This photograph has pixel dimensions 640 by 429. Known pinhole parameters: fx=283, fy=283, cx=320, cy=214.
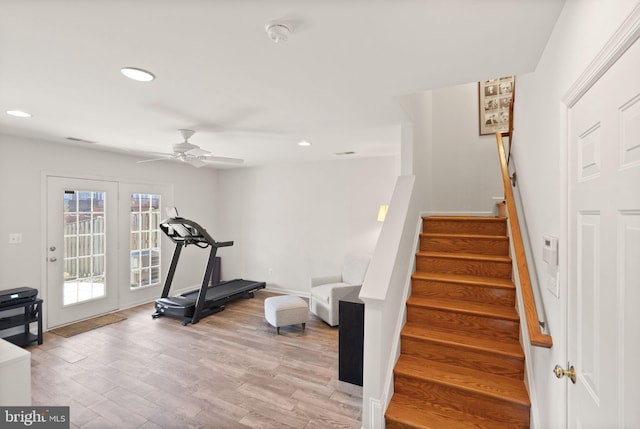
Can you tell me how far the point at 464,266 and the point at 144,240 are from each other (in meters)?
4.83

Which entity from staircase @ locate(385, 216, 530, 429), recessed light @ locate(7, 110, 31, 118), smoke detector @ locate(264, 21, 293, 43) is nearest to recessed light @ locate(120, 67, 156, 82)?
smoke detector @ locate(264, 21, 293, 43)

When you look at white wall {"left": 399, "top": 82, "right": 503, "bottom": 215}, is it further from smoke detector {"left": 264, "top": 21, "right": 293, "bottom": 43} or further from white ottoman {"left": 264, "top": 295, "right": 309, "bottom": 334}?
smoke detector {"left": 264, "top": 21, "right": 293, "bottom": 43}

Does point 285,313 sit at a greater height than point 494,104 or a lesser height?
lesser

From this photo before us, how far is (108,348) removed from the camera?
3.21 m

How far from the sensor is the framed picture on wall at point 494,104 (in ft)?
12.6

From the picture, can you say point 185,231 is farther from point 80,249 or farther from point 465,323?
point 465,323

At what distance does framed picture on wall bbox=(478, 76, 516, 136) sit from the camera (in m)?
3.84

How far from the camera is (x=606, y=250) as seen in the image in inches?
35.5

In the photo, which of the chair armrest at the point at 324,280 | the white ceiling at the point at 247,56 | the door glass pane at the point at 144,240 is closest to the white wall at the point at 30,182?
the door glass pane at the point at 144,240

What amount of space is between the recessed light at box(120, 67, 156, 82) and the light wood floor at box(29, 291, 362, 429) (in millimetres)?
2441

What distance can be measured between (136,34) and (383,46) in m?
1.26

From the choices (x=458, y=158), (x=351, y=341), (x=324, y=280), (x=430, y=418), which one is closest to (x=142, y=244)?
Result: (x=324, y=280)

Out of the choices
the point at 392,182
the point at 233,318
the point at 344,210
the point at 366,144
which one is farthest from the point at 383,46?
the point at 233,318

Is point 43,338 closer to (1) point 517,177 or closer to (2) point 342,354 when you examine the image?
(2) point 342,354
